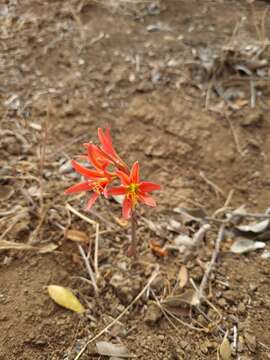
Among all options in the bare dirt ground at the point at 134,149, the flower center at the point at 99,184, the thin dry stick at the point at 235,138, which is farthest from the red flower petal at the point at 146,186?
the thin dry stick at the point at 235,138

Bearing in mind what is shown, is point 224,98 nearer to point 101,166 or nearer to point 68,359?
point 101,166

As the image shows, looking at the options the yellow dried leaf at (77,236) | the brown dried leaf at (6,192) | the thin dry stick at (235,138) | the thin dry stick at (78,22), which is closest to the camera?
the yellow dried leaf at (77,236)

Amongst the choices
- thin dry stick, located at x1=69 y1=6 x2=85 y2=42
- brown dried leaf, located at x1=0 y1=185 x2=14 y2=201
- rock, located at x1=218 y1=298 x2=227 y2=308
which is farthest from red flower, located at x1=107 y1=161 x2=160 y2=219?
thin dry stick, located at x1=69 y1=6 x2=85 y2=42

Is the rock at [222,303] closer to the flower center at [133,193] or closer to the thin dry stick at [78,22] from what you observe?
the flower center at [133,193]

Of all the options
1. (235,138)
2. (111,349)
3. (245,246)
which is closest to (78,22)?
(235,138)

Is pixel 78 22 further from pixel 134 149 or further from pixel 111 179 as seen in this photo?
pixel 111 179

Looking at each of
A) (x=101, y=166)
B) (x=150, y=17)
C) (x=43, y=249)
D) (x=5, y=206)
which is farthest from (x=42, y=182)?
(x=150, y=17)
